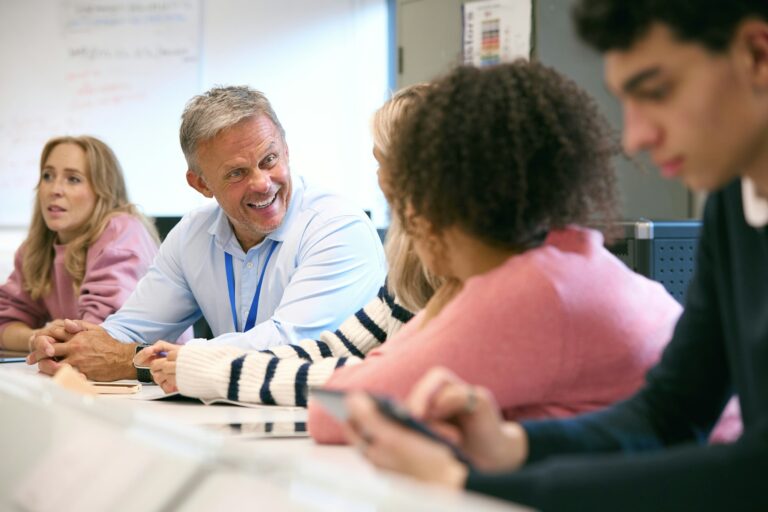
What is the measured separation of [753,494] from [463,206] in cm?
50

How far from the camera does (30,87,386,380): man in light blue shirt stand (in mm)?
2164

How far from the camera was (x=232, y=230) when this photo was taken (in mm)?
2430

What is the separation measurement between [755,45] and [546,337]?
390mm

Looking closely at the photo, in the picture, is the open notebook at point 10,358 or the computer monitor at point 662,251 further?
the open notebook at point 10,358

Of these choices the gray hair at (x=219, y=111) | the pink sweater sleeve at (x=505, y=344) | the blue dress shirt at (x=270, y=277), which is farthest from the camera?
the gray hair at (x=219, y=111)

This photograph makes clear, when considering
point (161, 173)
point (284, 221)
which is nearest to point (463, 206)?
point (284, 221)

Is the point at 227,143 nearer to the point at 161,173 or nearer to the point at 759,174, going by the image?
the point at 759,174

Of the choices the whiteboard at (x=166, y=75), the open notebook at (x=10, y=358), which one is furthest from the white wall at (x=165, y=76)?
the open notebook at (x=10, y=358)

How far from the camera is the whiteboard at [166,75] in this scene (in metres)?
4.14

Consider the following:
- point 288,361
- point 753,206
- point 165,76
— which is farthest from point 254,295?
point 165,76

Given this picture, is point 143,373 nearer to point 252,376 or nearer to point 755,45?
point 252,376

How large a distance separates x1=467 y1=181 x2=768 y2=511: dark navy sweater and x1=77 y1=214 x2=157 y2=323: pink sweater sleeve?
6.35 ft

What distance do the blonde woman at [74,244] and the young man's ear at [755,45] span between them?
2.22 m

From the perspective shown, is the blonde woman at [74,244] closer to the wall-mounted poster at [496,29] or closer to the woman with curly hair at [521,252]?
the wall-mounted poster at [496,29]
